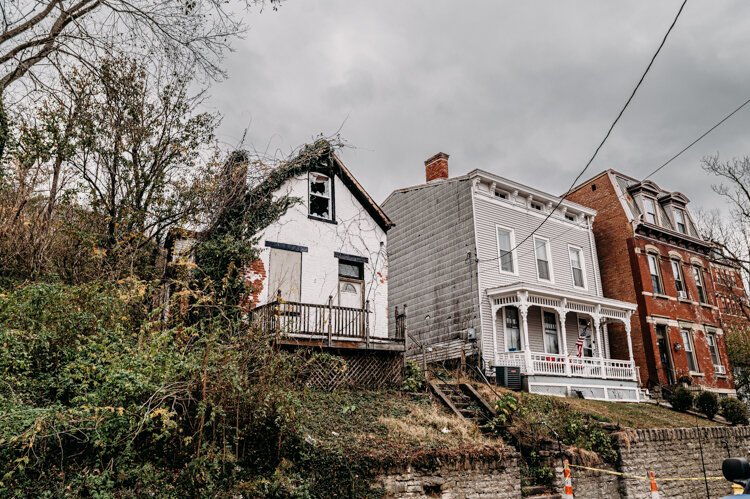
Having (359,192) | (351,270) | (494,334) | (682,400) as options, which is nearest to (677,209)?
(682,400)

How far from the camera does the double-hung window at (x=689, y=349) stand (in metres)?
25.0

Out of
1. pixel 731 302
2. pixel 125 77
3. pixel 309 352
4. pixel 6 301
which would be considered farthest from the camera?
pixel 731 302

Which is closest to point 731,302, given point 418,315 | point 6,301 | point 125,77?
point 418,315

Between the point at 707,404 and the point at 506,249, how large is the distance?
9015 mm

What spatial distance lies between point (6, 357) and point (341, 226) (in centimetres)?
1145

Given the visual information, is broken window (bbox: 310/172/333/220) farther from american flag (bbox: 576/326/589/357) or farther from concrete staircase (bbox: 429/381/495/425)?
american flag (bbox: 576/326/589/357)

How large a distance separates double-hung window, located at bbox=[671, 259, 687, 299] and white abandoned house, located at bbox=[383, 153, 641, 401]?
4.20 metres

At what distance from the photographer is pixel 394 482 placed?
9367mm

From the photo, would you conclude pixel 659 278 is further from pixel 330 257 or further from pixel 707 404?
pixel 330 257

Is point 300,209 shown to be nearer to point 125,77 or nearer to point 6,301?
point 125,77

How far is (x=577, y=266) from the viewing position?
24422mm

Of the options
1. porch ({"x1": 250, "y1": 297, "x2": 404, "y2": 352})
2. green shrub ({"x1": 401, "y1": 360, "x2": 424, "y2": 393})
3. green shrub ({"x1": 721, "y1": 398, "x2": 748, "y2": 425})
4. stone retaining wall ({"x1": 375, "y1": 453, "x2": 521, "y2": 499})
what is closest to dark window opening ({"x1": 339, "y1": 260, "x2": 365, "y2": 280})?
porch ({"x1": 250, "y1": 297, "x2": 404, "y2": 352})

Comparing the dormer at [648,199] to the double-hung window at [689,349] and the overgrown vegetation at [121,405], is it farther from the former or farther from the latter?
the overgrown vegetation at [121,405]

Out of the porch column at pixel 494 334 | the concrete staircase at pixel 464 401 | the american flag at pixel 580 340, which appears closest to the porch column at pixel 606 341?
the american flag at pixel 580 340
